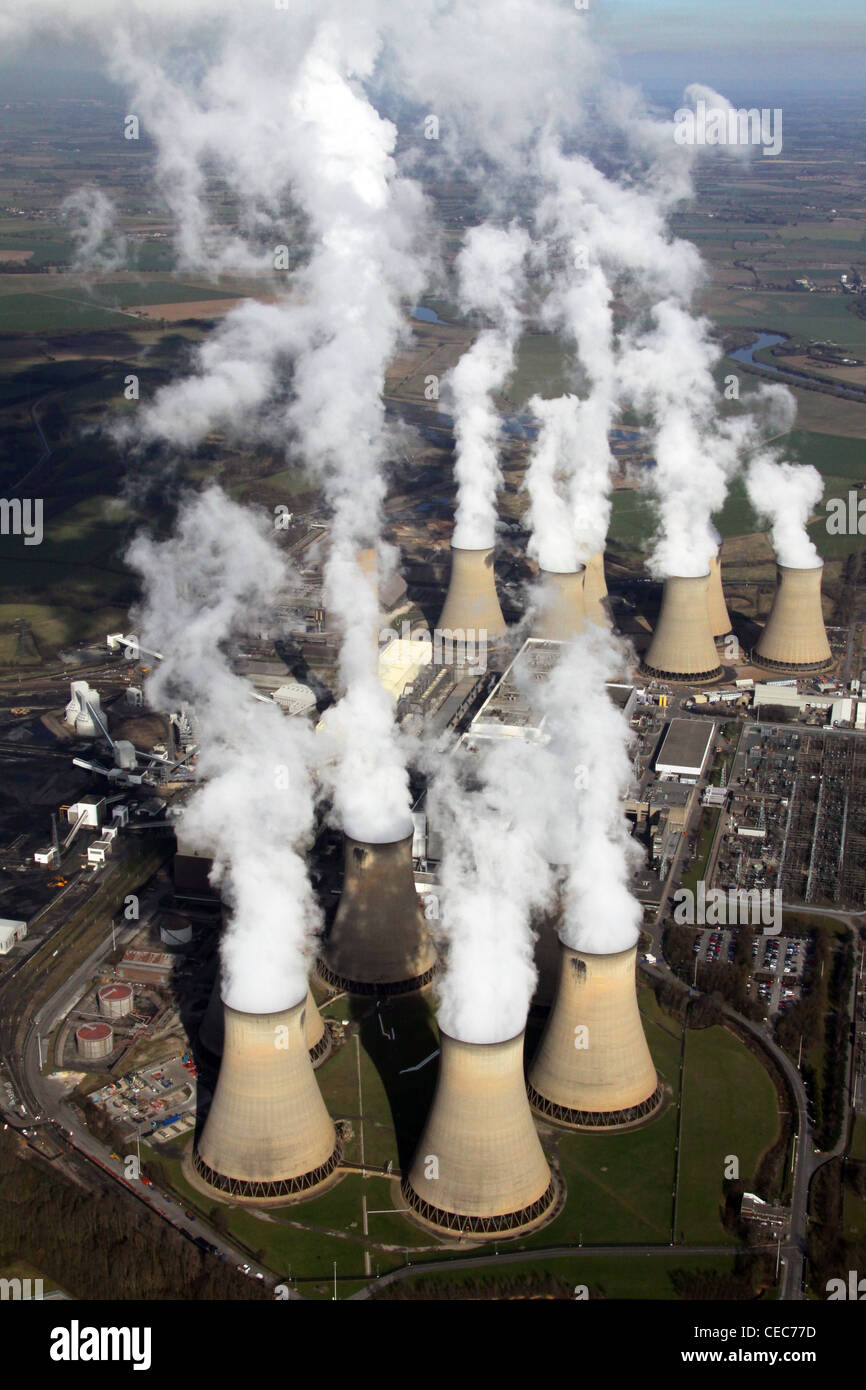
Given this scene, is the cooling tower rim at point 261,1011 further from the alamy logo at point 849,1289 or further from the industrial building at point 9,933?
the industrial building at point 9,933

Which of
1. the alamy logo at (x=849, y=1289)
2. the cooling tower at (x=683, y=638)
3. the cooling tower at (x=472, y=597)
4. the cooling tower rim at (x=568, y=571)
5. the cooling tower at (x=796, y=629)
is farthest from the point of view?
the cooling tower at (x=796, y=629)

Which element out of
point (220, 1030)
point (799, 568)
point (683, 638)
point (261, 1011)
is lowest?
point (220, 1030)

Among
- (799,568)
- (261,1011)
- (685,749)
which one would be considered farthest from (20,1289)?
(799,568)

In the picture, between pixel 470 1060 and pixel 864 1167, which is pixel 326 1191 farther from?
pixel 864 1167

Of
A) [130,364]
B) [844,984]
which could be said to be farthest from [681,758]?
[130,364]

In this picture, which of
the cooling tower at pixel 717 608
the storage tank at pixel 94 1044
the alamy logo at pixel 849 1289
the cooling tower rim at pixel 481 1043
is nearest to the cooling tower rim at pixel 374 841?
the storage tank at pixel 94 1044
